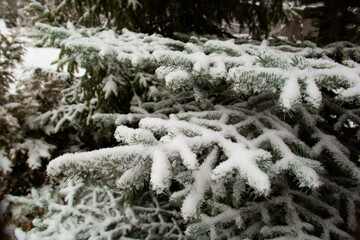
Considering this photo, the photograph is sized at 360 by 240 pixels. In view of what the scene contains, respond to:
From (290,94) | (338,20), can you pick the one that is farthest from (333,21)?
(290,94)

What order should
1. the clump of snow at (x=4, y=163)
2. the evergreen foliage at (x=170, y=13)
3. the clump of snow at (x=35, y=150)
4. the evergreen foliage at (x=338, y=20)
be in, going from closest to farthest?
the evergreen foliage at (x=338, y=20) → the evergreen foliage at (x=170, y=13) → the clump of snow at (x=4, y=163) → the clump of snow at (x=35, y=150)

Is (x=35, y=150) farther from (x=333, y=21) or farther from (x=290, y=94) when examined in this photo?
(x=333, y=21)

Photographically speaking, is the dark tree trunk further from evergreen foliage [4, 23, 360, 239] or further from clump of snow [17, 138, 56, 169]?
clump of snow [17, 138, 56, 169]

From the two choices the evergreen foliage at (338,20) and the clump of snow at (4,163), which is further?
the clump of snow at (4,163)

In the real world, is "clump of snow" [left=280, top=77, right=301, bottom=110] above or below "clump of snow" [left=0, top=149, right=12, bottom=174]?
above

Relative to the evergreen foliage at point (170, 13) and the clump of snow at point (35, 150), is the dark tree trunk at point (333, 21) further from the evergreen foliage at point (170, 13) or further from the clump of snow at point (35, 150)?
the clump of snow at point (35, 150)

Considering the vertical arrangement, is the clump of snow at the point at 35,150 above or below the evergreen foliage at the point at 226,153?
below

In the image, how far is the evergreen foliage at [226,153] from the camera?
0.84 meters

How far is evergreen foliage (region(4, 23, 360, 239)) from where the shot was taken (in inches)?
33.0

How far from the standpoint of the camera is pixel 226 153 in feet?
3.08

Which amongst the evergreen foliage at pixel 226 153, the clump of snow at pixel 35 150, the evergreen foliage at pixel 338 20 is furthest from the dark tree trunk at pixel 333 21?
the clump of snow at pixel 35 150

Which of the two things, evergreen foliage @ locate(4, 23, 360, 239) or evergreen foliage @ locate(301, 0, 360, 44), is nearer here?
evergreen foliage @ locate(4, 23, 360, 239)

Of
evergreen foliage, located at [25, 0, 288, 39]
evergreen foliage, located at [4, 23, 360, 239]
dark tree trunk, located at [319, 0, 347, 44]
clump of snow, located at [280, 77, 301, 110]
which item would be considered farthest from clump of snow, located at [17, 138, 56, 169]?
dark tree trunk, located at [319, 0, 347, 44]

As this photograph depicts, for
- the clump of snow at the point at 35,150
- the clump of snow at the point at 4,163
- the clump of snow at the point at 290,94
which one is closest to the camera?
the clump of snow at the point at 290,94
